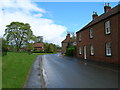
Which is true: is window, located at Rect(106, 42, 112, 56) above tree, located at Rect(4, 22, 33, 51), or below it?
below

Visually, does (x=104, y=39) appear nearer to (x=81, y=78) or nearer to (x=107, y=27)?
(x=107, y=27)

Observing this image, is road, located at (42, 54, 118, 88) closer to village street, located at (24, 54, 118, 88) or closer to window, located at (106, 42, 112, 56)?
village street, located at (24, 54, 118, 88)

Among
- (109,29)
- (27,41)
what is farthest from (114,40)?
(27,41)

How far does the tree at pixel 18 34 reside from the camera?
6082cm

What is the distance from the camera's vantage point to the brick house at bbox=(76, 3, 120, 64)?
17.3 metres

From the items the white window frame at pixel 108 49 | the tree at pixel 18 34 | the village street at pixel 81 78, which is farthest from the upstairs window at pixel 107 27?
the tree at pixel 18 34

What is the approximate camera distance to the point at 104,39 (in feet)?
65.6

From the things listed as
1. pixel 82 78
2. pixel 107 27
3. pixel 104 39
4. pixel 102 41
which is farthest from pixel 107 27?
pixel 82 78

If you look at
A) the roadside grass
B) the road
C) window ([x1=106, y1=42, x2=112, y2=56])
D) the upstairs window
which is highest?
the upstairs window

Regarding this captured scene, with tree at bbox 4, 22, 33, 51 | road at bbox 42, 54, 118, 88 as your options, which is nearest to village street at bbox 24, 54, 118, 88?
road at bbox 42, 54, 118, 88

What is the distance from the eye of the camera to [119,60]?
53.9 ft

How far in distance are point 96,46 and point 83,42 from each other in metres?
6.35

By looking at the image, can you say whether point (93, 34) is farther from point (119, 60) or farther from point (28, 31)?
point (28, 31)

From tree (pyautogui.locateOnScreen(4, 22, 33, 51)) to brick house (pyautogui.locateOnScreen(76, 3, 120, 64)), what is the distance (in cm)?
3965
